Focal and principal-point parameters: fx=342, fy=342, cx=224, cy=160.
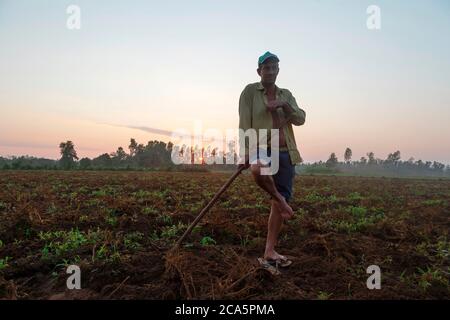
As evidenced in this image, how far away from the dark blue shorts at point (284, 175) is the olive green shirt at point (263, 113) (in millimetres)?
50

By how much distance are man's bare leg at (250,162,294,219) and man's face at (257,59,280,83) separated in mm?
823

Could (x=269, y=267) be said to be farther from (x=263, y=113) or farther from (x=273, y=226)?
(x=263, y=113)

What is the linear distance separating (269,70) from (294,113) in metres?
0.46

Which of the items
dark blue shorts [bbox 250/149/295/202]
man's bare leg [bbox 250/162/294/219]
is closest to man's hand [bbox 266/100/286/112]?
dark blue shorts [bbox 250/149/295/202]

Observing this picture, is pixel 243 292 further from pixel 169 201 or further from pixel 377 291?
pixel 169 201

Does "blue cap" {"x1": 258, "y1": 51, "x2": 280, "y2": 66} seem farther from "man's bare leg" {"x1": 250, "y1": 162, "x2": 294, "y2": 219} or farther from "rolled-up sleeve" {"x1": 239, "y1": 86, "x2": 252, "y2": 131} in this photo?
"man's bare leg" {"x1": 250, "y1": 162, "x2": 294, "y2": 219}

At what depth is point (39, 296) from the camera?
273 cm

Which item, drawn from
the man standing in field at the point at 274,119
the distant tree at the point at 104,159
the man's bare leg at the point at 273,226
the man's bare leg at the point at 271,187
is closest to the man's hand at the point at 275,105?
the man standing in field at the point at 274,119

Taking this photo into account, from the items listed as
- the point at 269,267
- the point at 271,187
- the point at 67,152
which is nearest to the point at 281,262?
the point at 269,267

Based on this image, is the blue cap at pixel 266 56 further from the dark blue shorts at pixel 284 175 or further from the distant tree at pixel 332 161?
the distant tree at pixel 332 161

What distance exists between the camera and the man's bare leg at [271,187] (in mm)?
2959
